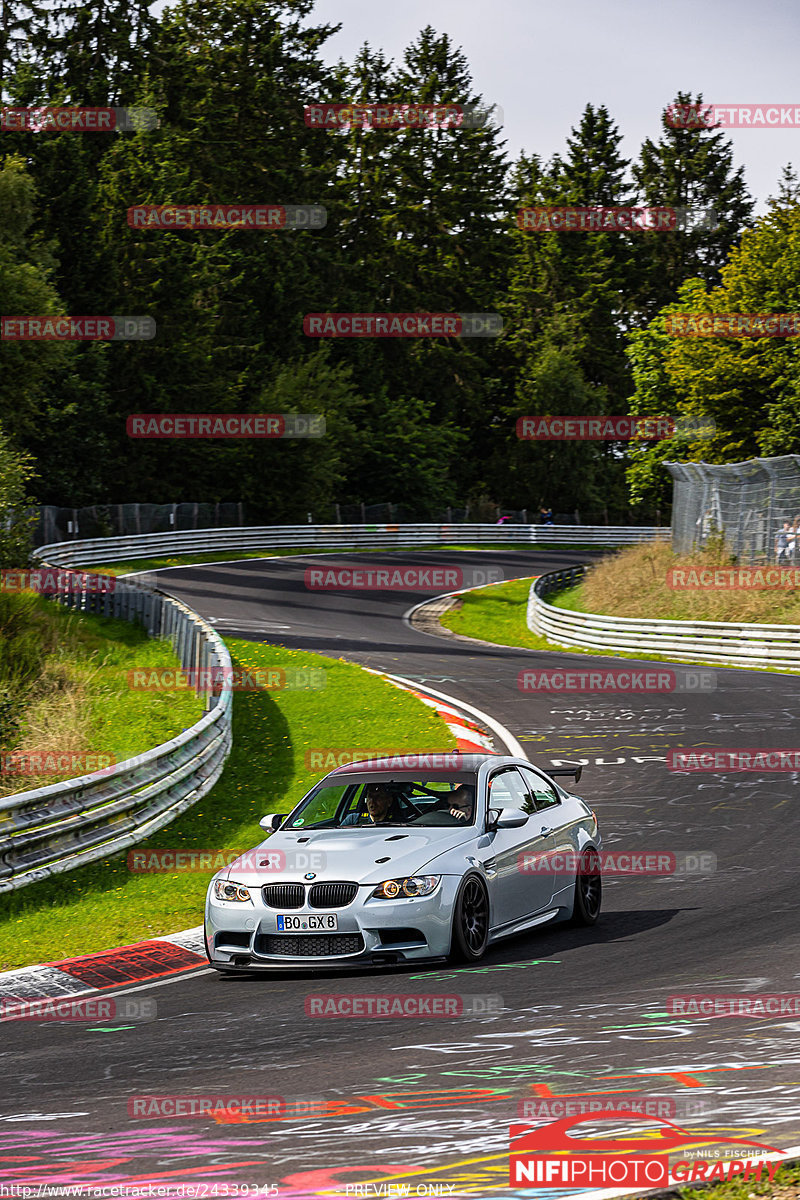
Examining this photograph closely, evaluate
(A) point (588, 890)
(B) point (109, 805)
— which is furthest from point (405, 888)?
(B) point (109, 805)

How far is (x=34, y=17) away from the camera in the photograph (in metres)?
73.1

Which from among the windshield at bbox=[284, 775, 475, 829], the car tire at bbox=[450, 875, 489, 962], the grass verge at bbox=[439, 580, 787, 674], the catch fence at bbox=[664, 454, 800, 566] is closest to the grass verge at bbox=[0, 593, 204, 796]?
the windshield at bbox=[284, 775, 475, 829]

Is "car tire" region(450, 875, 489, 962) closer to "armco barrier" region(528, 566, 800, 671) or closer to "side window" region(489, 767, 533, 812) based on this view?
"side window" region(489, 767, 533, 812)

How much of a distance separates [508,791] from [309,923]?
2182 mm

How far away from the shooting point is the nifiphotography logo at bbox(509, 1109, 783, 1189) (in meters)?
4.89

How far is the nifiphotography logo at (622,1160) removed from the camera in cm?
489

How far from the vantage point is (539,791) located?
11.1 metres

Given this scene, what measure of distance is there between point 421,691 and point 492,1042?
62.3ft

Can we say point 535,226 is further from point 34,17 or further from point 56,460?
point 56,460

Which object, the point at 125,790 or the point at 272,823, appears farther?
the point at 125,790

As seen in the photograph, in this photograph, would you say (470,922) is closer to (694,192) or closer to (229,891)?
(229,891)

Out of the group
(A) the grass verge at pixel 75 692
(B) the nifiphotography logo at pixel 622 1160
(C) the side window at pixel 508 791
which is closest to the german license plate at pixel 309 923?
(C) the side window at pixel 508 791

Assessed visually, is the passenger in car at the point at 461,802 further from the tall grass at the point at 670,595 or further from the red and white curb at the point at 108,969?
the tall grass at the point at 670,595

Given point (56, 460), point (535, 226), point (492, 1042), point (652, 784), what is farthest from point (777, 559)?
point (535, 226)
